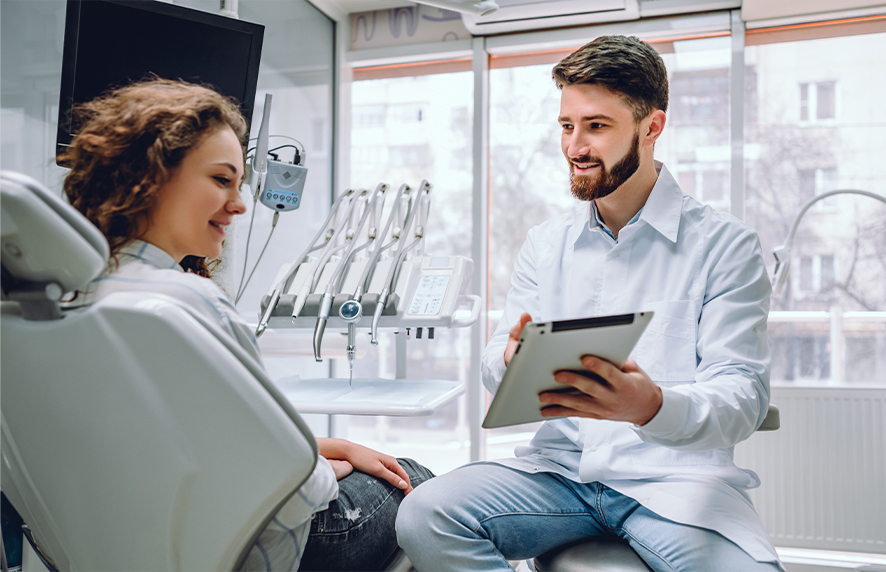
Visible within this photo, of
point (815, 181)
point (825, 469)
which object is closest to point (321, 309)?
point (825, 469)

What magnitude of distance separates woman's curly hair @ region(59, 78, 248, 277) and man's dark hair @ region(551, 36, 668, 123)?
35.9 inches

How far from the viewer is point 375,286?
1.74 metres

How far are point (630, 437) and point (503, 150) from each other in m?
2.34

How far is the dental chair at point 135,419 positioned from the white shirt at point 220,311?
3 centimetres

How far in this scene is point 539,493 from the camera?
1181 mm

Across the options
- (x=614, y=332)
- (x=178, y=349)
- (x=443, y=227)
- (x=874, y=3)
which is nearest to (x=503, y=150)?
(x=443, y=227)

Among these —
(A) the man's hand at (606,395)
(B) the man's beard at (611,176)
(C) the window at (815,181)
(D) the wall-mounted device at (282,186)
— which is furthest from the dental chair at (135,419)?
(C) the window at (815,181)

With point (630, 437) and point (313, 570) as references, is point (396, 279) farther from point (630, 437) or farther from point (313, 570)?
point (313, 570)

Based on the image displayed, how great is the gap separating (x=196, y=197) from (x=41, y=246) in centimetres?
23

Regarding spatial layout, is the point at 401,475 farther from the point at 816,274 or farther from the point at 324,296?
the point at 816,274

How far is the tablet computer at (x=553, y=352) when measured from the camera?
0.78m

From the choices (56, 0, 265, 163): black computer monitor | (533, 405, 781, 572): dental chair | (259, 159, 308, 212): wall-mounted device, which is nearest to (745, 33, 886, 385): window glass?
(533, 405, 781, 572): dental chair

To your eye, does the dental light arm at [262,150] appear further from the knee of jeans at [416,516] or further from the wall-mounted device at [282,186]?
the knee of jeans at [416,516]

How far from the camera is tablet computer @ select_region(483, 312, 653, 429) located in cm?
78
